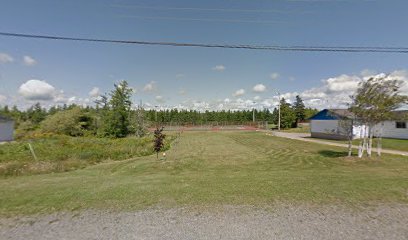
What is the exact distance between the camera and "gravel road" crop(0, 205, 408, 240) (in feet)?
14.3

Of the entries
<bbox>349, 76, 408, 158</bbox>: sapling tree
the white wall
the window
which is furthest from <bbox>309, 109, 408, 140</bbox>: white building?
the white wall

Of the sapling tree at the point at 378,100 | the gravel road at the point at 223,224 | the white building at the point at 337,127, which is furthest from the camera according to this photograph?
the white building at the point at 337,127

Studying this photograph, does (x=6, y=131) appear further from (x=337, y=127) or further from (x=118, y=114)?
(x=337, y=127)

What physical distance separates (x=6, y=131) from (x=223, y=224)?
44.1 meters

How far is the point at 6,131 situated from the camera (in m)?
36.3

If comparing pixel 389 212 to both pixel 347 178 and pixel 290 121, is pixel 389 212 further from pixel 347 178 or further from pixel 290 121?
pixel 290 121

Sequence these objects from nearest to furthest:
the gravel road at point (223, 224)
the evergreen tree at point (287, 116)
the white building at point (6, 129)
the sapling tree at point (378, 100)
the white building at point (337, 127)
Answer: the gravel road at point (223, 224) → the sapling tree at point (378, 100) → the white building at point (337, 127) → the white building at point (6, 129) → the evergreen tree at point (287, 116)

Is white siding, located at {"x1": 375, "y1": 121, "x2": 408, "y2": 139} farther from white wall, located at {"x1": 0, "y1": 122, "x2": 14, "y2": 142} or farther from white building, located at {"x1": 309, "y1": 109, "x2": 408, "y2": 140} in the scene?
white wall, located at {"x1": 0, "y1": 122, "x2": 14, "y2": 142}

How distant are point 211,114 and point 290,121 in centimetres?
3430

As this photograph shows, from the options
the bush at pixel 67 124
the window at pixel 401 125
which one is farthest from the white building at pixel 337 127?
the bush at pixel 67 124

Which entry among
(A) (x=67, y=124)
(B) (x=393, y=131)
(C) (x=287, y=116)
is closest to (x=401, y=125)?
(B) (x=393, y=131)

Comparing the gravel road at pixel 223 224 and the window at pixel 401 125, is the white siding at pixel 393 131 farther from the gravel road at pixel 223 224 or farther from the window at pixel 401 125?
the gravel road at pixel 223 224

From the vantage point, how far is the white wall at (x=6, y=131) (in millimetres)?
35675

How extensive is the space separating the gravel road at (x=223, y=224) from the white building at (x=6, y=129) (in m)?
40.3
